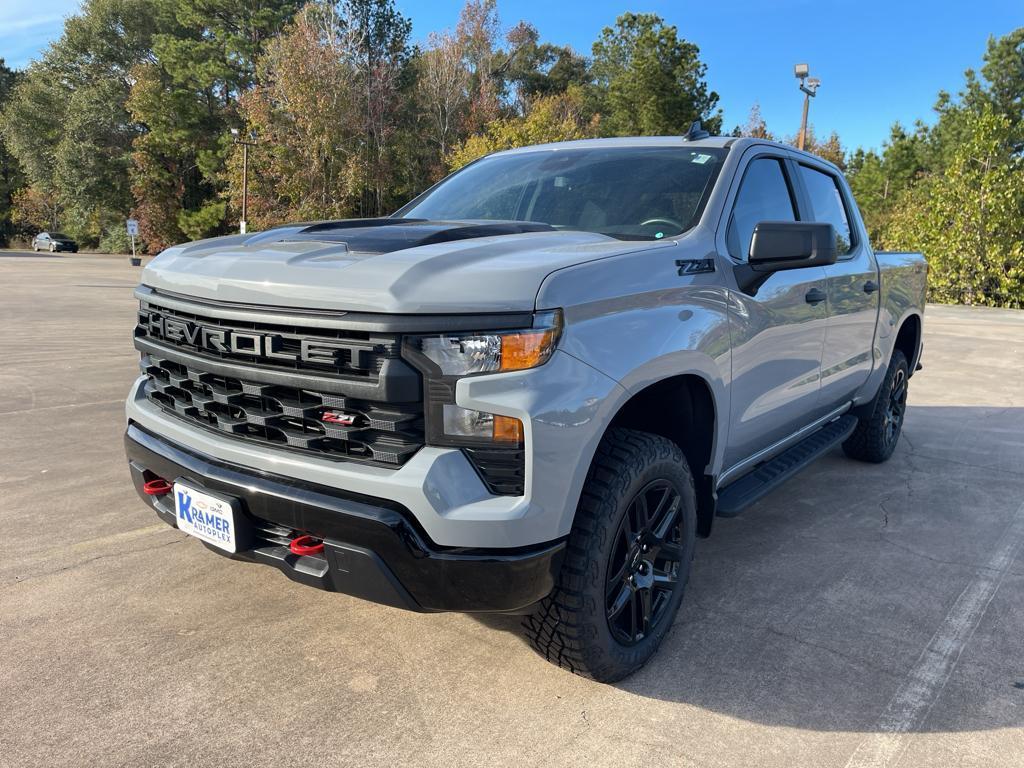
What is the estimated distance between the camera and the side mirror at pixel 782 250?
9.32ft

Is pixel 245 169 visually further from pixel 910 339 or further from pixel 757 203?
pixel 757 203

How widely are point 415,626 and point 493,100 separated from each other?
133ft

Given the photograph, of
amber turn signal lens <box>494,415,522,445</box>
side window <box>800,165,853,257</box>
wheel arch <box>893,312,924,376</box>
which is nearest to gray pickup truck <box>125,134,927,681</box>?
amber turn signal lens <box>494,415,522,445</box>

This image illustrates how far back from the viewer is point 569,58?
5581 centimetres

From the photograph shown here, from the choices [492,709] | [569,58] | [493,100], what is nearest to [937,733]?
[492,709]

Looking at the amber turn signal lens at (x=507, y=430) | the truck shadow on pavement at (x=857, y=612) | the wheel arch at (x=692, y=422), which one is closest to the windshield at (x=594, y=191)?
the wheel arch at (x=692, y=422)

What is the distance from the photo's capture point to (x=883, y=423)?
513 cm

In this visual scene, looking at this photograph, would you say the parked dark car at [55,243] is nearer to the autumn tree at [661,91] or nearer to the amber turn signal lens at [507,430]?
the autumn tree at [661,91]

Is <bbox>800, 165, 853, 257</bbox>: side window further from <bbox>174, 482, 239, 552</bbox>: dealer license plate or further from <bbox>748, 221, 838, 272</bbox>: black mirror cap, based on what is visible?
<bbox>174, 482, 239, 552</bbox>: dealer license plate

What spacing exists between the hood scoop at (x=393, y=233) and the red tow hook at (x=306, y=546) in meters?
0.89

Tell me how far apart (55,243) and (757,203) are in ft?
192

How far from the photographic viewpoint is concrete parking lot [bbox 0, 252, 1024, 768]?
220 centimetres

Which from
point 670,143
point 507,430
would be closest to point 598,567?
point 507,430

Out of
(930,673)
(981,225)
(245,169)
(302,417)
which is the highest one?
(245,169)
